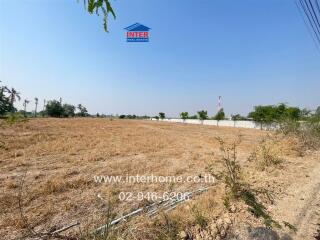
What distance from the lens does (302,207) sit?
4.64 meters

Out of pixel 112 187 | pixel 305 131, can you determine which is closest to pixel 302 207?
pixel 112 187

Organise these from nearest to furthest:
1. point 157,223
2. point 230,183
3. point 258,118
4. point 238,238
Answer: point 238,238, point 157,223, point 230,183, point 258,118

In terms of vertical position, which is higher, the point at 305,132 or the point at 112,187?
the point at 305,132

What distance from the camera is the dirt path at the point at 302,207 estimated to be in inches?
150

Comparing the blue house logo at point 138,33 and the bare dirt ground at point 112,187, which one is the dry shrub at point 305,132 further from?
the blue house logo at point 138,33

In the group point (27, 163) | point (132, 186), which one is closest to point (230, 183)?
point (132, 186)

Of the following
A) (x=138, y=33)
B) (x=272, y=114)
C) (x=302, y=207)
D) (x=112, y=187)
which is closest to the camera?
(x=302, y=207)

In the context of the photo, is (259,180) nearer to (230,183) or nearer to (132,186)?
(230,183)

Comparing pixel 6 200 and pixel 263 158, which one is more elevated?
pixel 263 158

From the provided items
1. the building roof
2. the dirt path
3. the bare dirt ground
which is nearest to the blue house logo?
the building roof

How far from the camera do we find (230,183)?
491 centimetres

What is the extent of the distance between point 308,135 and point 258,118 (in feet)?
138

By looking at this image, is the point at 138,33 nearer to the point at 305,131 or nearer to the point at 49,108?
the point at 305,131

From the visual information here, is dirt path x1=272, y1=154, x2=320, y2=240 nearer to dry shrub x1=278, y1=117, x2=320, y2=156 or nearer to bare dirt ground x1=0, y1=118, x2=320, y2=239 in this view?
bare dirt ground x1=0, y1=118, x2=320, y2=239
